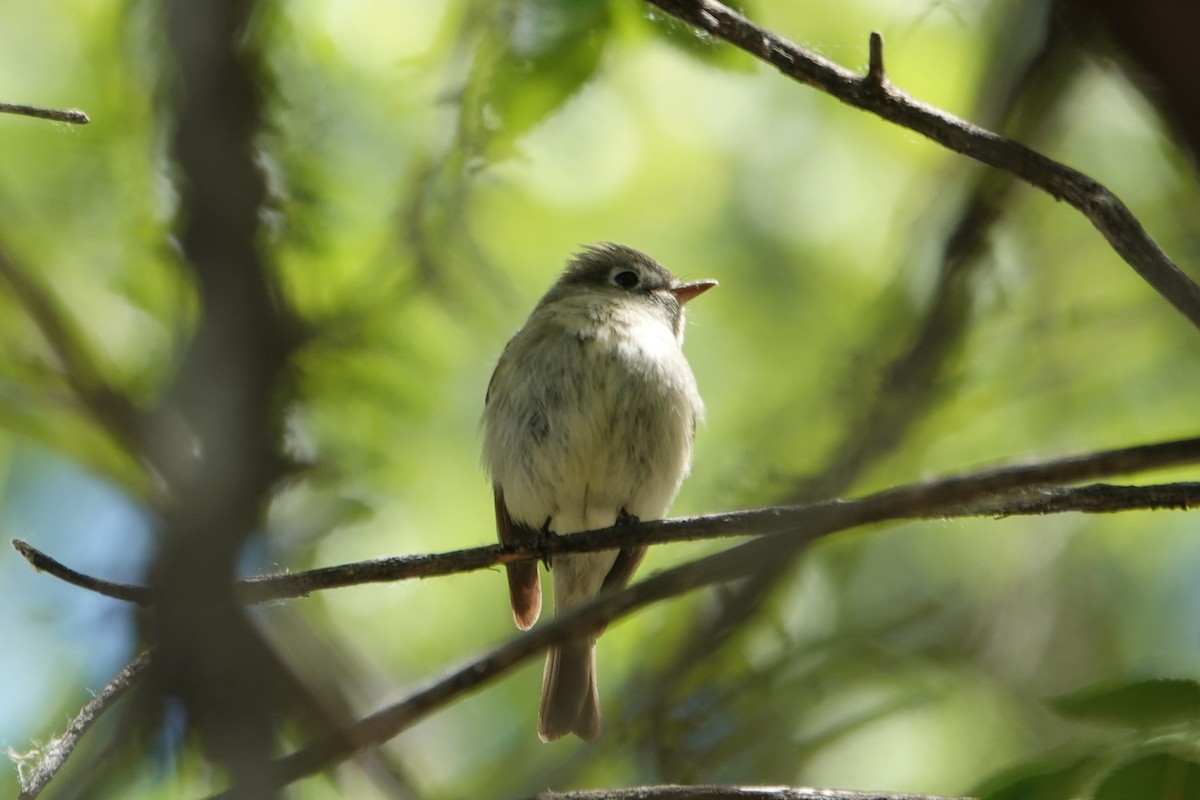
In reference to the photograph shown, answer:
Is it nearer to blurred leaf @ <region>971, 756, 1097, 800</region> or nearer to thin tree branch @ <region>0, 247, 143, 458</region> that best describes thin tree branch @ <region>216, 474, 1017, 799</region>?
blurred leaf @ <region>971, 756, 1097, 800</region>

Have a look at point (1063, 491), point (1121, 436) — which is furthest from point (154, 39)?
point (1121, 436)

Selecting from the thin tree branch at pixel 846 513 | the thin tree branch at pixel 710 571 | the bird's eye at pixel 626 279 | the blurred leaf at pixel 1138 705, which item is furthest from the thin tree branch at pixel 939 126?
the bird's eye at pixel 626 279

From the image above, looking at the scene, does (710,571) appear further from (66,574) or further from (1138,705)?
(66,574)

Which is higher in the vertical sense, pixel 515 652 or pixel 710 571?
pixel 710 571

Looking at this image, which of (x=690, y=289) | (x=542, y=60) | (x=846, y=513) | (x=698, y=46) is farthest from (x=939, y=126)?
(x=690, y=289)

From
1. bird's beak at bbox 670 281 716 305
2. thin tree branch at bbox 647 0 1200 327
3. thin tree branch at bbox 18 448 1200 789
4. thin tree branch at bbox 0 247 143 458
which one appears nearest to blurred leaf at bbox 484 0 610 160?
thin tree branch at bbox 647 0 1200 327

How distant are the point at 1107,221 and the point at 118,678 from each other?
1993mm

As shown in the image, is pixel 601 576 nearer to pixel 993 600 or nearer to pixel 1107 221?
pixel 993 600

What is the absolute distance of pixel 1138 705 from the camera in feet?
5.24

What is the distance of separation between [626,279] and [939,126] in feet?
11.3

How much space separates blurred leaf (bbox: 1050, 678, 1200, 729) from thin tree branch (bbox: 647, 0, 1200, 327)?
80cm

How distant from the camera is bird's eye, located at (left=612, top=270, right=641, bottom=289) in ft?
19.2

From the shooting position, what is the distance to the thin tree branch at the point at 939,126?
2.26m

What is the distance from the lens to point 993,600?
210 inches
